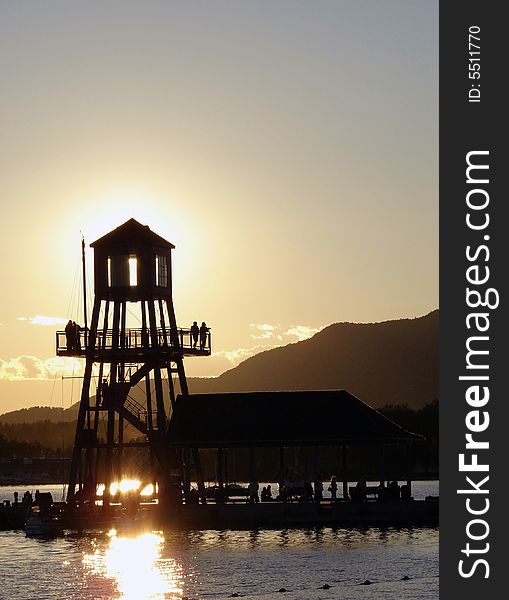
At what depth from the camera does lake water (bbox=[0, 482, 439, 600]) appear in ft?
184

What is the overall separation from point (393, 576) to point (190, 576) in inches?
307

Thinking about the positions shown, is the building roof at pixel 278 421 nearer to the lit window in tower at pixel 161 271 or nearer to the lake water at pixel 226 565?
the lake water at pixel 226 565

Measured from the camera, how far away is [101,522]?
7931 cm

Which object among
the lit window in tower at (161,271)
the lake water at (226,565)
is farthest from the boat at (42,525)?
the lit window in tower at (161,271)

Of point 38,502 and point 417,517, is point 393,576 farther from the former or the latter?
point 38,502

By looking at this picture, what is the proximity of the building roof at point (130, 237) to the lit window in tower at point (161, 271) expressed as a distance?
3.18 feet

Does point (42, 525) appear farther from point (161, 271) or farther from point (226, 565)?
point (226, 565)

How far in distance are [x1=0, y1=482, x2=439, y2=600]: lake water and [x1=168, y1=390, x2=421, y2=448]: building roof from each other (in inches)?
183

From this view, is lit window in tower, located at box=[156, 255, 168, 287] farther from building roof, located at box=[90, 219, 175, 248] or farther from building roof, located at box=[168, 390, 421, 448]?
building roof, located at box=[168, 390, 421, 448]

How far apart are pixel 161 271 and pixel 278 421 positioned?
10561 millimetres

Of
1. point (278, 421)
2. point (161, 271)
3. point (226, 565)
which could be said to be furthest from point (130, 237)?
point (226, 565)

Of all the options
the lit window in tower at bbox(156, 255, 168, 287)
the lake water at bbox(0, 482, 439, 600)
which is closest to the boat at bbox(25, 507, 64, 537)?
the lake water at bbox(0, 482, 439, 600)

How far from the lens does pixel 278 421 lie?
8069 centimetres

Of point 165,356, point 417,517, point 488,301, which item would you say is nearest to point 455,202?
point 488,301
